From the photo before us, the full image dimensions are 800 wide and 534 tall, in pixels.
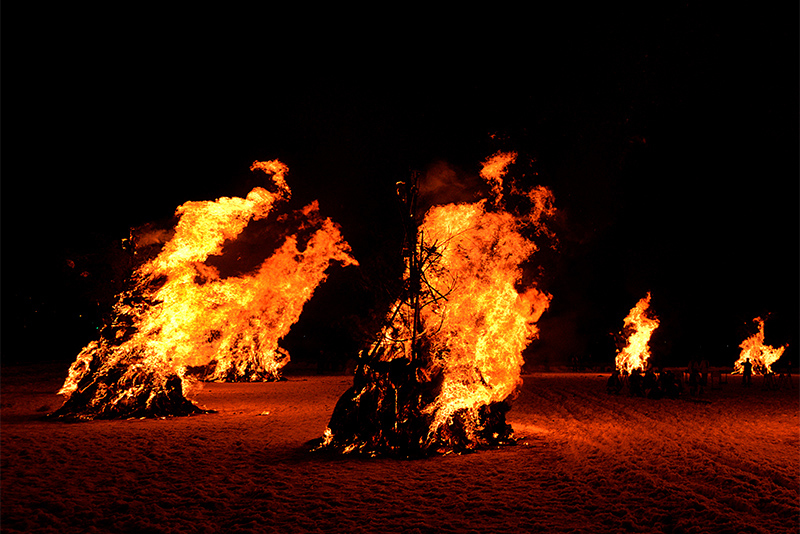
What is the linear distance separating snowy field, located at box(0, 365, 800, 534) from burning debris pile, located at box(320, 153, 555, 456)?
2.01 feet

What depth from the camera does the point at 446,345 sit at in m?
11.1

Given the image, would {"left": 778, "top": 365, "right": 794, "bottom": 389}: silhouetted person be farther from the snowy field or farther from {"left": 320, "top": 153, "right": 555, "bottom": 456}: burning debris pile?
{"left": 320, "top": 153, "right": 555, "bottom": 456}: burning debris pile

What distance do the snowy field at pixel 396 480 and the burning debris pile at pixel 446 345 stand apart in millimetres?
611

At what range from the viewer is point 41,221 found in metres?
26.1

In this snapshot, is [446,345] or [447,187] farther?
[447,187]

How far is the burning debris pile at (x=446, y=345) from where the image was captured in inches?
416

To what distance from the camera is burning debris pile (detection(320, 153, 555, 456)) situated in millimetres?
10570

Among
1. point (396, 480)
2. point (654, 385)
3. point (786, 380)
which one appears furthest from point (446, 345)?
point (786, 380)

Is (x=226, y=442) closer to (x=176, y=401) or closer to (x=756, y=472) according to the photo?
(x=176, y=401)

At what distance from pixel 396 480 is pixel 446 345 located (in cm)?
320

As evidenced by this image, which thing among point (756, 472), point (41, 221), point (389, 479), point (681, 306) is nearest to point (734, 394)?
point (756, 472)

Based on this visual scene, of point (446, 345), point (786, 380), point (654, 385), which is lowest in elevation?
point (786, 380)

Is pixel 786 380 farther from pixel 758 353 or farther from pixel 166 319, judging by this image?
pixel 166 319

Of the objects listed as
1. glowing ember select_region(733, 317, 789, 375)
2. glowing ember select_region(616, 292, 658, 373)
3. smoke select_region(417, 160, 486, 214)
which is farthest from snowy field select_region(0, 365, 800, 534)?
glowing ember select_region(733, 317, 789, 375)
